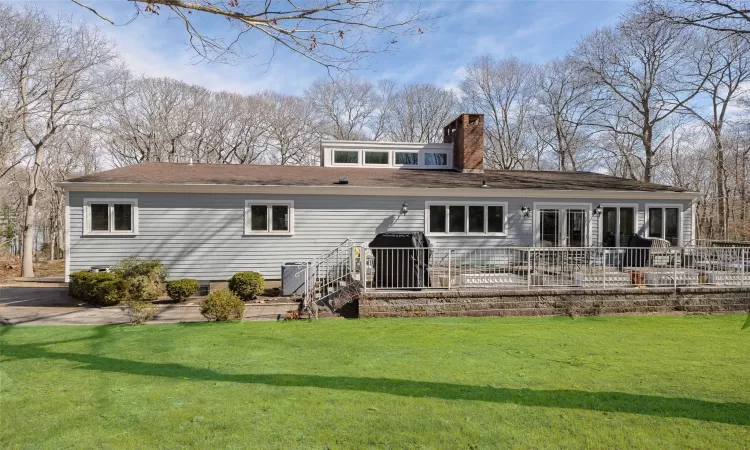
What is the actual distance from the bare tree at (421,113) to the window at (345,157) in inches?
879

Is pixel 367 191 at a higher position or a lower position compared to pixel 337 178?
lower

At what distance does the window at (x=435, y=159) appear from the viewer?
17.8 metres

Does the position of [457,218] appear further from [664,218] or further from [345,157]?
[664,218]

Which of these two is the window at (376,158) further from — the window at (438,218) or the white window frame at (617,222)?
the white window frame at (617,222)

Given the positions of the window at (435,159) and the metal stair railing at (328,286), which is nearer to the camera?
the metal stair railing at (328,286)

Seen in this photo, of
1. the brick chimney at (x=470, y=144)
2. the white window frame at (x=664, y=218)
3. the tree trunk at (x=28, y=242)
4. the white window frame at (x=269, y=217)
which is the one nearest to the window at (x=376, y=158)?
the brick chimney at (x=470, y=144)

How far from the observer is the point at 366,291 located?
916 cm

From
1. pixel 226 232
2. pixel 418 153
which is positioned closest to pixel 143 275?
pixel 226 232

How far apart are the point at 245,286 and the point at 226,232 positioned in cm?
243

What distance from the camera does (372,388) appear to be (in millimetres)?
4688

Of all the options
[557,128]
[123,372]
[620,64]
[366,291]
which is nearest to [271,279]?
[366,291]

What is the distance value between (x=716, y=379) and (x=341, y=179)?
34.6 ft

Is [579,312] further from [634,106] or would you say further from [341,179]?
[634,106]

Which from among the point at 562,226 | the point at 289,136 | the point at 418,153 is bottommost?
the point at 562,226
